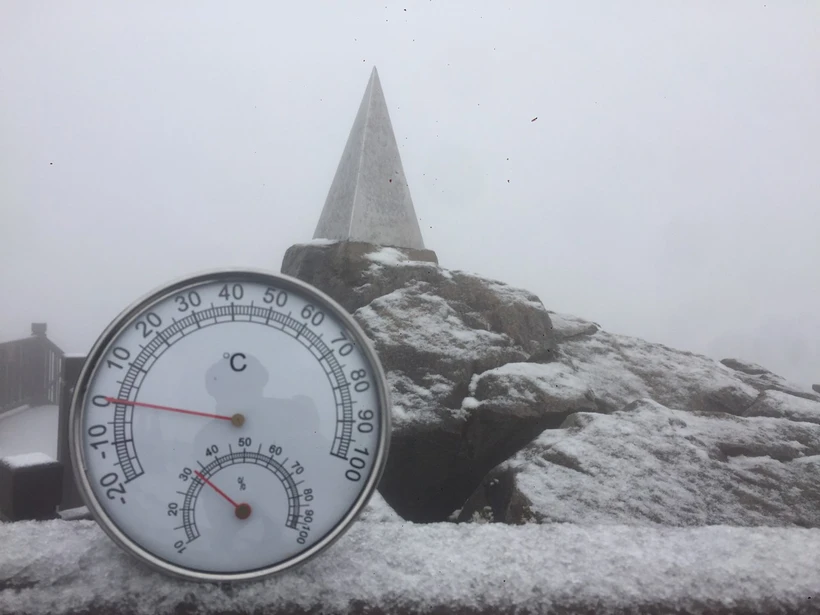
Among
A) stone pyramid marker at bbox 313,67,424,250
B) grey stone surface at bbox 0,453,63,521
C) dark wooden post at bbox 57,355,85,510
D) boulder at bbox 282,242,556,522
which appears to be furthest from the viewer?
stone pyramid marker at bbox 313,67,424,250

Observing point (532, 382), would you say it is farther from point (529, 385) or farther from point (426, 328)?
point (426, 328)

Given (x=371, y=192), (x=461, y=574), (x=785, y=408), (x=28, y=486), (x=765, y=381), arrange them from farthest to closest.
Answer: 1. (x=371, y=192)
2. (x=765, y=381)
3. (x=785, y=408)
4. (x=28, y=486)
5. (x=461, y=574)

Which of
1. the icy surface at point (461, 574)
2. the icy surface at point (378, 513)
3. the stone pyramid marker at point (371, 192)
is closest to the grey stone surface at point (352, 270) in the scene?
the stone pyramid marker at point (371, 192)

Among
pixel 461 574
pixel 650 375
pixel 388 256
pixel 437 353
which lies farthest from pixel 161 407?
pixel 650 375

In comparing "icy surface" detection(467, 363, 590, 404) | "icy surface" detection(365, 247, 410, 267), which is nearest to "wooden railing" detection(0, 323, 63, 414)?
"icy surface" detection(365, 247, 410, 267)

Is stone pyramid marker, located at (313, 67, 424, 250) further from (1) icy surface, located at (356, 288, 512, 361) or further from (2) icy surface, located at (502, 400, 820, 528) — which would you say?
(2) icy surface, located at (502, 400, 820, 528)

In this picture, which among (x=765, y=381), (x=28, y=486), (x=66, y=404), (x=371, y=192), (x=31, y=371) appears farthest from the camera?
(x=371, y=192)

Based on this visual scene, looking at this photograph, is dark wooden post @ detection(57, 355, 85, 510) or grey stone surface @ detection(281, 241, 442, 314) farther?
grey stone surface @ detection(281, 241, 442, 314)
